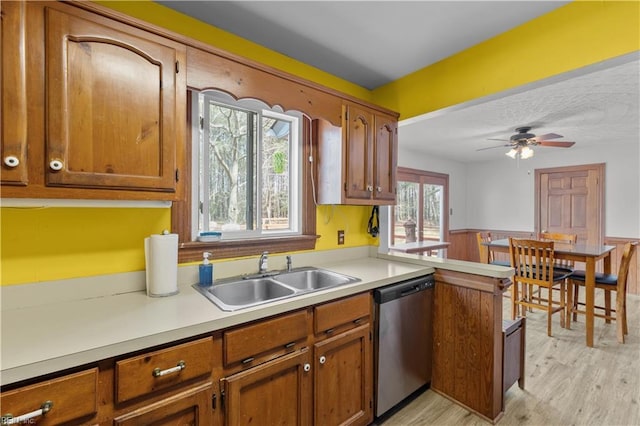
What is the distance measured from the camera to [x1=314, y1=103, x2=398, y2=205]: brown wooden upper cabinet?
6.86ft

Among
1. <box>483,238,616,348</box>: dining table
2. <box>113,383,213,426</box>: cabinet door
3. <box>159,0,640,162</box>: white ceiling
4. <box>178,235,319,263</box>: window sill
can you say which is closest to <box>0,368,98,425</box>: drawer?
<box>113,383,213,426</box>: cabinet door

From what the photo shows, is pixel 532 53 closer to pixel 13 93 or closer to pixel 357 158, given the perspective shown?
pixel 357 158

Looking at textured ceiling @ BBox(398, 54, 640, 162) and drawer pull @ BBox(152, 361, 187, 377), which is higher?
textured ceiling @ BBox(398, 54, 640, 162)

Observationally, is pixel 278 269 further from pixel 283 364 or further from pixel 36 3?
pixel 36 3

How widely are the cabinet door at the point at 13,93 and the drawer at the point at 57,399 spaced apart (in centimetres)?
68

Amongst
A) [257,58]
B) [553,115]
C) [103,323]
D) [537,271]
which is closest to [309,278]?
[103,323]

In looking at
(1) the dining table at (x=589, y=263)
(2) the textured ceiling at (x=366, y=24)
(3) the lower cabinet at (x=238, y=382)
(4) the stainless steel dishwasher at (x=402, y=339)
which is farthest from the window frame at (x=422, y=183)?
(3) the lower cabinet at (x=238, y=382)

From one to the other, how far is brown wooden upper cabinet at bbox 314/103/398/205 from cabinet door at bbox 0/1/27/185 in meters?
1.57

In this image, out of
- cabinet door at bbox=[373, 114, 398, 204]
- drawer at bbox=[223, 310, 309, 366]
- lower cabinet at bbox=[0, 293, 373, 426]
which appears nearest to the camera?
lower cabinet at bbox=[0, 293, 373, 426]

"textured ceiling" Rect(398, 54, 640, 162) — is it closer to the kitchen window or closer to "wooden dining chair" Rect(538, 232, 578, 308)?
the kitchen window

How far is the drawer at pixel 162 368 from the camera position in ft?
3.27

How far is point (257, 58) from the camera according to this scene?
2031mm

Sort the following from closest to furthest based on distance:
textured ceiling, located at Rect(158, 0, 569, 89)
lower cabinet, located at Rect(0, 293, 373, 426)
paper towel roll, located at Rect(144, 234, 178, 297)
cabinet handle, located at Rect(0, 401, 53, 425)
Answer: cabinet handle, located at Rect(0, 401, 53, 425) < lower cabinet, located at Rect(0, 293, 373, 426) < paper towel roll, located at Rect(144, 234, 178, 297) < textured ceiling, located at Rect(158, 0, 569, 89)

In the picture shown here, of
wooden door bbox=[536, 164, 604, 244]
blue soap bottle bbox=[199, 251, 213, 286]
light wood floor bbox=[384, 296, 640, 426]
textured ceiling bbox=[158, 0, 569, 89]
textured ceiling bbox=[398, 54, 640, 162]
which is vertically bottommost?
light wood floor bbox=[384, 296, 640, 426]
